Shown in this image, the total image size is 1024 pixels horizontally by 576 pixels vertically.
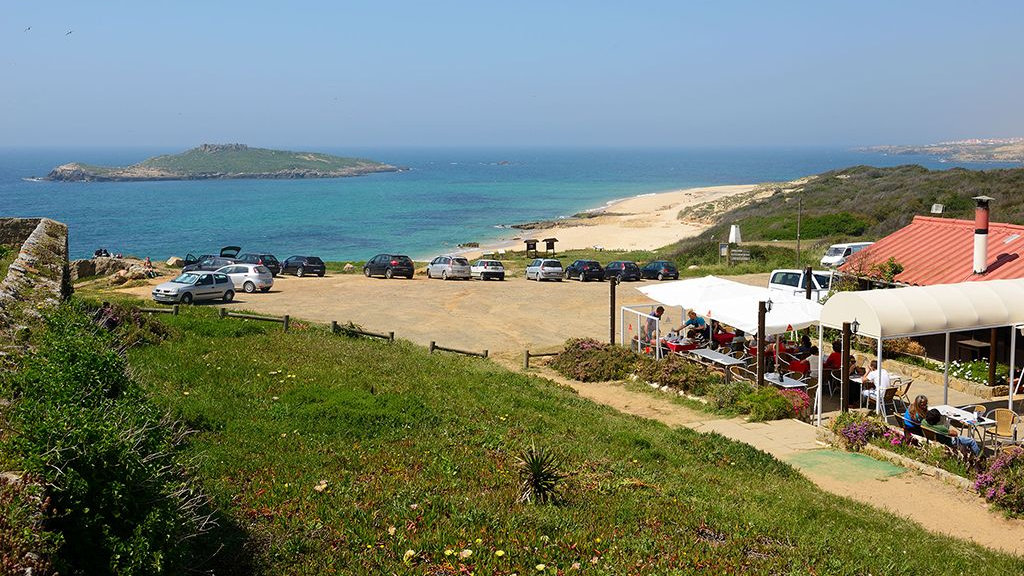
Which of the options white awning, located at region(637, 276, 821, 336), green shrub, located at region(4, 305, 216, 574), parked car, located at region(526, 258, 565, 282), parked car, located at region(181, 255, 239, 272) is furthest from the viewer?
parked car, located at region(526, 258, 565, 282)

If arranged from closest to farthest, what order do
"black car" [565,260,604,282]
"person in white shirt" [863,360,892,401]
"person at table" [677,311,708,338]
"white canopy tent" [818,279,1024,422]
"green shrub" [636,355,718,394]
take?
1. "person in white shirt" [863,360,892,401]
2. "white canopy tent" [818,279,1024,422]
3. "green shrub" [636,355,718,394]
4. "person at table" [677,311,708,338]
5. "black car" [565,260,604,282]

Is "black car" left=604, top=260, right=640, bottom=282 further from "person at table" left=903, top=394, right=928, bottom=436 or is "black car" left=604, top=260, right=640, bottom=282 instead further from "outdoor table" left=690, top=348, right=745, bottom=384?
"person at table" left=903, top=394, right=928, bottom=436

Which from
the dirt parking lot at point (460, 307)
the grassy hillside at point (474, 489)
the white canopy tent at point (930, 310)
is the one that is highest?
the white canopy tent at point (930, 310)

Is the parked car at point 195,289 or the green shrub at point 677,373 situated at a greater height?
the parked car at point 195,289

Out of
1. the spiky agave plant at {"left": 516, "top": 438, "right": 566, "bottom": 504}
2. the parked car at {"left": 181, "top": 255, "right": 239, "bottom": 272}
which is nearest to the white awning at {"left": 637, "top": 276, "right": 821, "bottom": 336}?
the spiky agave plant at {"left": 516, "top": 438, "right": 566, "bottom": 504}

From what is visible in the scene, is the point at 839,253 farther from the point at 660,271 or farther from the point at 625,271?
the point at 625,271

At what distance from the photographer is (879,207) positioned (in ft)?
200

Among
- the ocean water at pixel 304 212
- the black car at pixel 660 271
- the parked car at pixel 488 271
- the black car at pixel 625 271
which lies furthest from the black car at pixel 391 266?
the ocean water at pixel 304 212

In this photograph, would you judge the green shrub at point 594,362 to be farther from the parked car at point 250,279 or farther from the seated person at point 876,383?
the parked car at point 250,279

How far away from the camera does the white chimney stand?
21234mm

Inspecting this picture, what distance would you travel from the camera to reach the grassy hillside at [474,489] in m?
7.66

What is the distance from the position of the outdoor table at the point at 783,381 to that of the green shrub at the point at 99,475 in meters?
14.2

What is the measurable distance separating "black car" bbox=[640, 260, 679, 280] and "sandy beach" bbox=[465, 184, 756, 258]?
75.2ft

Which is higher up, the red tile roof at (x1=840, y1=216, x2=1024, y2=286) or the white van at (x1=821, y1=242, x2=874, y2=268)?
the red tile roof at (x1=840, y1=216, x2=1024, y2=286)
